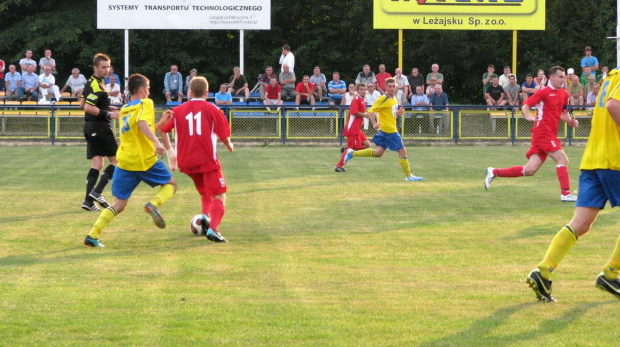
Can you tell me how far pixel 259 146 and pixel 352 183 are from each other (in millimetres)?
12150

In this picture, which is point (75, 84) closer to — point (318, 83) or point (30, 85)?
point (30, 85)

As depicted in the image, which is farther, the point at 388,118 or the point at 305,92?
the point at 305,92

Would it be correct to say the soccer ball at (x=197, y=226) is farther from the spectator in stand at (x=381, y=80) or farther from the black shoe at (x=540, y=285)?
the spectator in stand at (x=381, y=80)

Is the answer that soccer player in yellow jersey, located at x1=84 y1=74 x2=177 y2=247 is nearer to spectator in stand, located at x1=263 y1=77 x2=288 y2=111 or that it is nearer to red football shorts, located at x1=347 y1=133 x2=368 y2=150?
red football shorts, located at x1=347 y1=133 x2=368 y2=150

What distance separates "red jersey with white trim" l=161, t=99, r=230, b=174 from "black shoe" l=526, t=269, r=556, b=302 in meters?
3.74

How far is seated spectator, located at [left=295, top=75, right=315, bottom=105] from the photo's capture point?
2881 centimetres

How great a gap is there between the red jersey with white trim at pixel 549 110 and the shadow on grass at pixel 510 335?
646cm

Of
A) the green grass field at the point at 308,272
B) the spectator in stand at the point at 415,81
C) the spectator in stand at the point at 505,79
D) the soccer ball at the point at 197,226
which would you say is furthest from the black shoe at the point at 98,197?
the spectator in stand at the point at 505,79

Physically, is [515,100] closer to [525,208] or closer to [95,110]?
[525,208]

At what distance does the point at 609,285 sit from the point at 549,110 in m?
6.44

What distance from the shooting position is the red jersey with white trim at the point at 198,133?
912 centimetres

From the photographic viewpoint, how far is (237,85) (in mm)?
29688

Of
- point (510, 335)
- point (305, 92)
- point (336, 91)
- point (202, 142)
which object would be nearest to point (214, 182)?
point (202, 142)

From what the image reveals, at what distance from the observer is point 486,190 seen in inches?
555
